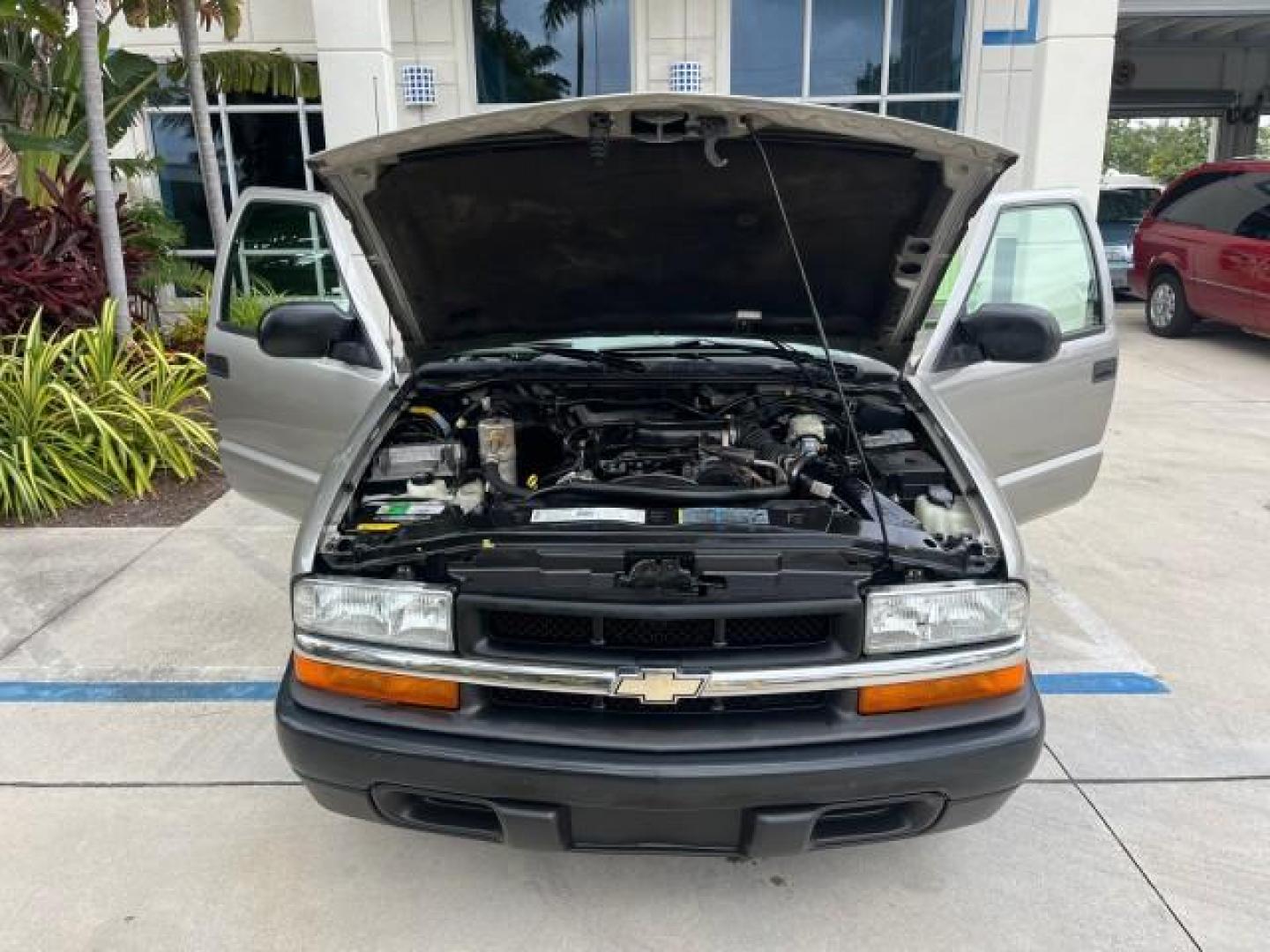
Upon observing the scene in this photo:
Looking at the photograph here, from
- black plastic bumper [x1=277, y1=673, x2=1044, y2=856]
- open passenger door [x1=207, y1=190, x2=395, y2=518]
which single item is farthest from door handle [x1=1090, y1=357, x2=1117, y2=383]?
open passenger door [x1=207, y1=190, x2=395, y2=518]

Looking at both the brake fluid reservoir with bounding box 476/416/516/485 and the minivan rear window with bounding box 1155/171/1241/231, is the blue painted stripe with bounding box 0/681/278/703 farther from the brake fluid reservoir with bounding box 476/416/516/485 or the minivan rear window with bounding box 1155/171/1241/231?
the minivan rear window with bounding box 1155/171/1241/231

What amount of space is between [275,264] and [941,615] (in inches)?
309

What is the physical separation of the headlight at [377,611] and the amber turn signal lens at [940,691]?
3.12 feet

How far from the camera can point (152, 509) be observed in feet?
18.9

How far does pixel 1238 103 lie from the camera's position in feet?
68.1

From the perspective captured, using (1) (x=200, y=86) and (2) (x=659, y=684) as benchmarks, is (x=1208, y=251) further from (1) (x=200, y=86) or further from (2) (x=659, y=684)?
(2) (x=659, y=684)

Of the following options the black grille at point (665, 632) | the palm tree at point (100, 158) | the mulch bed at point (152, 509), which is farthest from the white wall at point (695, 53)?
the black grille at point (665, 632)

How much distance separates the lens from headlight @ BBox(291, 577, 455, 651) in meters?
2.13

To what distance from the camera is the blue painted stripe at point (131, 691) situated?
355cm

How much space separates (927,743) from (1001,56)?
1073 centimetres

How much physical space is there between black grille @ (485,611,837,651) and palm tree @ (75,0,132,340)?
560 centimetres

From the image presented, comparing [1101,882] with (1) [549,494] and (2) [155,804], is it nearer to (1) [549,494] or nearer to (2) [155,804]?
(1) [549,494]

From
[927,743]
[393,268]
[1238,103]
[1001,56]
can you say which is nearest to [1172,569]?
[927,743]

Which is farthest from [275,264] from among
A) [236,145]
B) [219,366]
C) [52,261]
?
[219,366]
